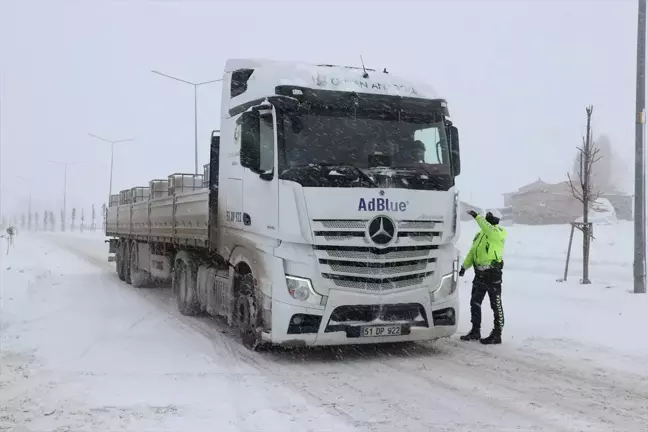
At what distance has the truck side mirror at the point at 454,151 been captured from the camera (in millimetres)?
7938

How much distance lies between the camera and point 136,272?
15.7 m

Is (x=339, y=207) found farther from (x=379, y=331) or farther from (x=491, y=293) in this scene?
(x=491, y=293)

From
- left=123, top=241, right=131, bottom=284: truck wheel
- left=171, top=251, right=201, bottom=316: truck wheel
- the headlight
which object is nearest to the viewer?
the headlight

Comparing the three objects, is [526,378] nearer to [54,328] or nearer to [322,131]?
[322,131]

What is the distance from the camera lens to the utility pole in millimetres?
13078

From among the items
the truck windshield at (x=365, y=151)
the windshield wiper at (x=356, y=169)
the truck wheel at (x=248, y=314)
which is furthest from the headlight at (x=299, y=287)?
the windshield wiper at (x=356, y=169)

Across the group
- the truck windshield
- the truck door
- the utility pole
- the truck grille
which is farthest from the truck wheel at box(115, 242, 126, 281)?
the utility pole

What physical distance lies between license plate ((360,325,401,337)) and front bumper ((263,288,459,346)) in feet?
0.13

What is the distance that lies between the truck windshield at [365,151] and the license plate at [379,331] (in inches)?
63.0

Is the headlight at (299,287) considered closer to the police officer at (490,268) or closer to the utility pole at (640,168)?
the police officer at (490,268)

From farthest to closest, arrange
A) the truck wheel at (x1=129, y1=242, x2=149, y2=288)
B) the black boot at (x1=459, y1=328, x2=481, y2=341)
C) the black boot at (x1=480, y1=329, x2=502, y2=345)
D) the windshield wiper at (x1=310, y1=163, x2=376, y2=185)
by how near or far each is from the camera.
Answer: the truck wheel at (x1=129, y1=242, x2=149, y2=288) → the black boot at (x1=459, y1=328, x2=481, y2=341) → the black boot at (x1=480, y1=329, x2=502, y2=345) → the windshield wiper at (x1=310, y1=163, x2=376, y2=185)

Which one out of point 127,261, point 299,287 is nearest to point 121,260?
point 127,261

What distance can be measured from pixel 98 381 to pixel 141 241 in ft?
28.1

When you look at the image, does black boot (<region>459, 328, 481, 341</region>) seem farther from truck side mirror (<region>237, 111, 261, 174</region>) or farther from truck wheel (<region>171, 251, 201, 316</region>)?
truck wheel (<region>171, 251, 201, 316</region>)
